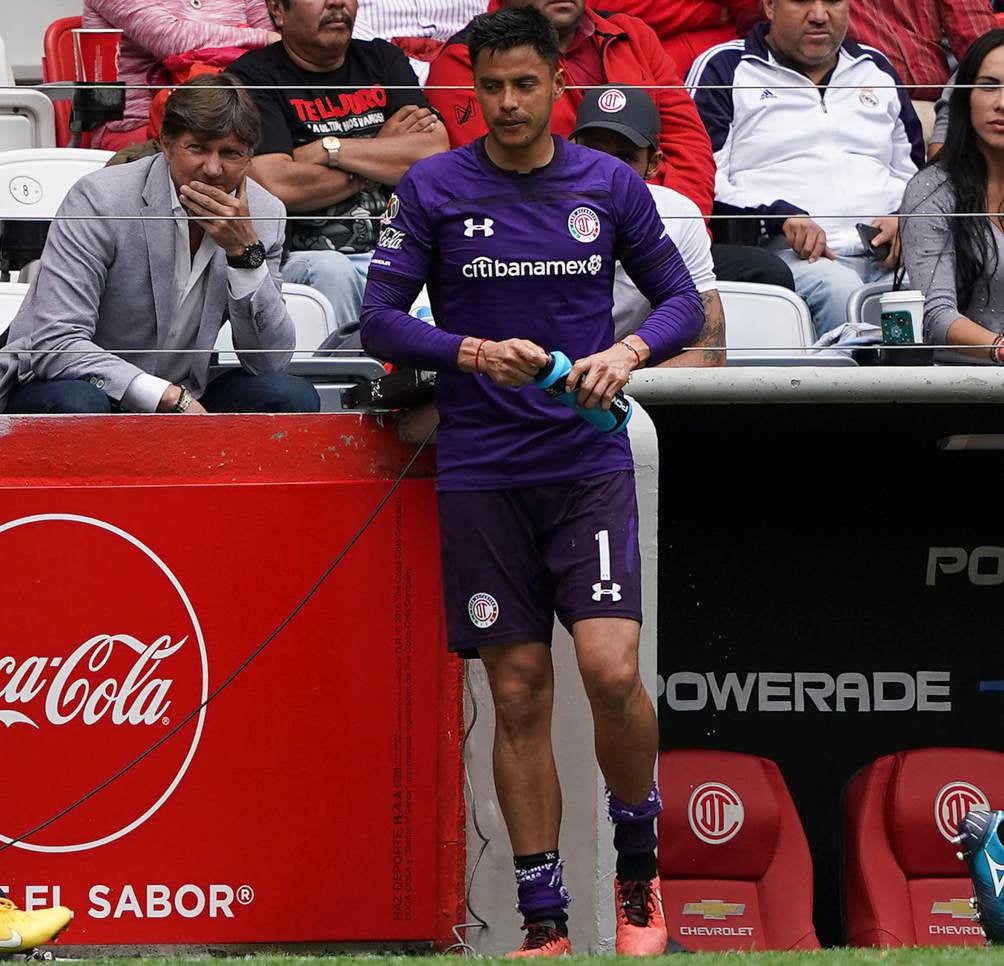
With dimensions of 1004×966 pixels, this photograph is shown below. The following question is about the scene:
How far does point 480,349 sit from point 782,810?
228 centimetres

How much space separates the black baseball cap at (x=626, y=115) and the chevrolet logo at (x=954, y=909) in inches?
94.9

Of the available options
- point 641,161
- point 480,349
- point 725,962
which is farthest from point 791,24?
point 725,962

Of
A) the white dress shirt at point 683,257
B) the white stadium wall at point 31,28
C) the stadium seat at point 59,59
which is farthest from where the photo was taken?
the white stadium wall at point 31,28

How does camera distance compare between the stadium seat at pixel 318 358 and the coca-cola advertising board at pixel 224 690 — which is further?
the stadium seat at pixel 318 358

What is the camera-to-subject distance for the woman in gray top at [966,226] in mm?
5023

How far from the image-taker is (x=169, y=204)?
4625mm

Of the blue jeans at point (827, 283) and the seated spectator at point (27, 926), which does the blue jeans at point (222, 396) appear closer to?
the seated spectator at point (27, 926)

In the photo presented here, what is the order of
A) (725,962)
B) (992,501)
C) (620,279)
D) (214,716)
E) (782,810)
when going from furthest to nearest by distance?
(992,501) < (782,810) < (620,279) < (214,716) < (725,962)

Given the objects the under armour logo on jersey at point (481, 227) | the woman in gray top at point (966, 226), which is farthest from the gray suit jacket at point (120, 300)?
the woman in gray top at point (966, 226)

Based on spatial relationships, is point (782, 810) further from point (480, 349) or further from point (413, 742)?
point (480, 349)

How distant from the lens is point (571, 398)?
379 cm

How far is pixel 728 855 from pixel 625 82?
104 inches

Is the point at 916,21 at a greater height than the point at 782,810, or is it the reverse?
the point at 916,21

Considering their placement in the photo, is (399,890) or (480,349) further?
(399,890)
